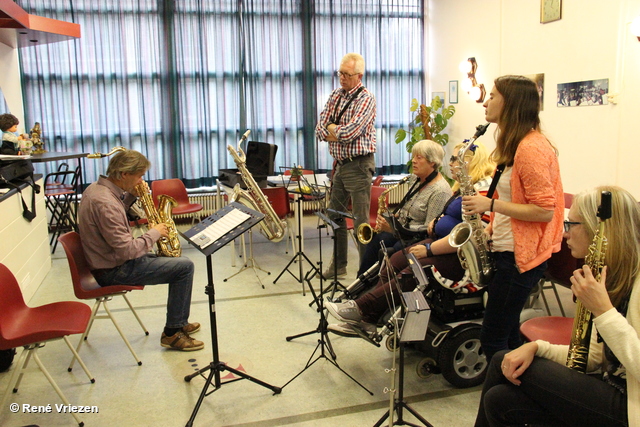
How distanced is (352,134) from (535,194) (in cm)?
245

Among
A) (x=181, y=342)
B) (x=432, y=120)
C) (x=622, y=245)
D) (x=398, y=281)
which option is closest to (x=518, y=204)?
(x=622, y=245)

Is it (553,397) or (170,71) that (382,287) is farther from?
(170,71)

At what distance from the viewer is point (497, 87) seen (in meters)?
2.35

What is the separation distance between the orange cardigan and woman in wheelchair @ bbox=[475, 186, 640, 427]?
0.34 meters

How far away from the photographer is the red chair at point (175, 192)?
6.29 metres

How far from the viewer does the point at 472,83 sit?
287 inches

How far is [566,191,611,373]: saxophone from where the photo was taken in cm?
168

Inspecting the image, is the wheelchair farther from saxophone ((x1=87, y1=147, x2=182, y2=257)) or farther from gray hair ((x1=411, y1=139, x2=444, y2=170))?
saxophone ((x1=87, y1=147, x2=182, y2=257))

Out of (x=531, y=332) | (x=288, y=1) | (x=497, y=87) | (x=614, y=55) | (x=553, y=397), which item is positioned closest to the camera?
(x=553, y=397)

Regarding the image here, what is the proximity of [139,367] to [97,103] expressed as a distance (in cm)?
498

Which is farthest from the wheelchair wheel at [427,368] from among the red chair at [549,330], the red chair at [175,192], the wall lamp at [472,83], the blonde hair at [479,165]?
the wall lamp at [472,83]

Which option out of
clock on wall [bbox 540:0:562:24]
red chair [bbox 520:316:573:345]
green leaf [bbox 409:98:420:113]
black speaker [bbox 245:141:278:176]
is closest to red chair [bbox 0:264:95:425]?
red chair [bbox 520:316:573:345]

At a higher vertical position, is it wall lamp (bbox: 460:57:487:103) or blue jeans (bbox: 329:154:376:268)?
wall lamp (bbox: 460:57:487:103)

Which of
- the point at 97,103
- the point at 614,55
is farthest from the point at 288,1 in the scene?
the point at 614,55
